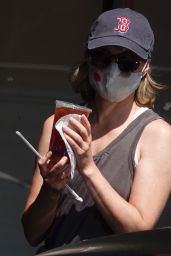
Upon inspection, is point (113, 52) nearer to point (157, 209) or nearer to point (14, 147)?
point (157, 209)

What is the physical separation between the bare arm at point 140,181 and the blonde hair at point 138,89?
0.14 meters

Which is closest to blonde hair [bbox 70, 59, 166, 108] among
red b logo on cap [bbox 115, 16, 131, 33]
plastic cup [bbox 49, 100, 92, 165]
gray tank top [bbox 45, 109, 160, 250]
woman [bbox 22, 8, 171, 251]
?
woman [bbox 22, 8, 171, 251]

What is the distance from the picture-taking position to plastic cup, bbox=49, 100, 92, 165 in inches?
108

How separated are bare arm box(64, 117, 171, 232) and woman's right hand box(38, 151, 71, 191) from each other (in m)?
0.06

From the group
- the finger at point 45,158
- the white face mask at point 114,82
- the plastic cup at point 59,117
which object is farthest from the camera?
the white face mask at point 114,82

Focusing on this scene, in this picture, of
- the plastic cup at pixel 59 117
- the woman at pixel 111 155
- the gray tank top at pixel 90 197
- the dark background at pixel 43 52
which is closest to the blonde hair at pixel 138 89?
the woman at pixel 111 155

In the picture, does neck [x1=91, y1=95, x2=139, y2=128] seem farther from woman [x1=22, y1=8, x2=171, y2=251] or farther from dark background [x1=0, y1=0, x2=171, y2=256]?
dark background [x1=0, y1=0, x2=171, y2=256]

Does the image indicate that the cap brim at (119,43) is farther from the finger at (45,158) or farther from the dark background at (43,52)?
the dark background at (43,52)

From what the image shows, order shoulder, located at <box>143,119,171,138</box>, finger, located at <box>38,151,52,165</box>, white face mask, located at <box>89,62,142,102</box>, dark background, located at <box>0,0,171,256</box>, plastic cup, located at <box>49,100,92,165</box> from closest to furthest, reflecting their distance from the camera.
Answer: plastic cup, located at <box>49,100,92,165</box>, finger, located at <box>38,151,52,165</box>, shoulder, located at <box>143,119,171,138</box>, white face mask, located at <box>89,62,142,102</box>, dark background, located at <box>0,0,171,256</box>

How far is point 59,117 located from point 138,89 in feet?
1.68

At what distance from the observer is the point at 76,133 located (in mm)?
2781

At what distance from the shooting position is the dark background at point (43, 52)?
7.43 m

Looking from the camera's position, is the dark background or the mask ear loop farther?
the dark background

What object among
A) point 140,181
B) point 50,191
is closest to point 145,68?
point 140,181
